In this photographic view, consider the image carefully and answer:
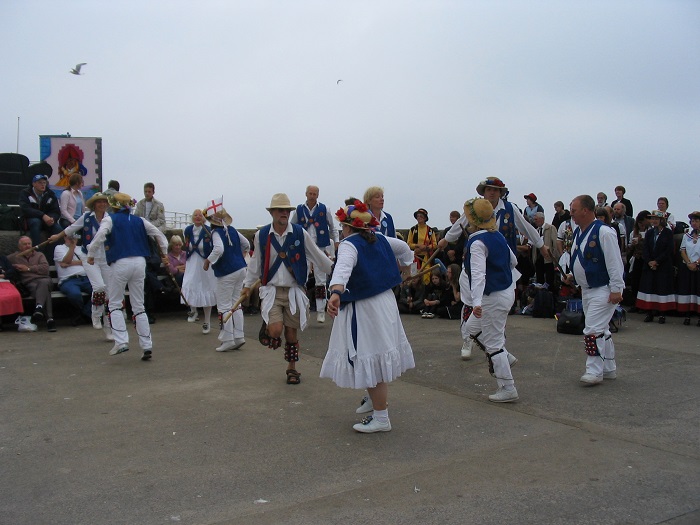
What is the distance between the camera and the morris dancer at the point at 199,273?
11.0m

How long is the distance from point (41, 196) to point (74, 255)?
1282mm

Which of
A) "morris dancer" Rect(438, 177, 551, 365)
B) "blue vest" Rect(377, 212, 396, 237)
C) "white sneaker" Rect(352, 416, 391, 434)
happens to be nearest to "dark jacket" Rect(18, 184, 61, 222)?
"blue vest" Rect(377, 212, 396, 237)

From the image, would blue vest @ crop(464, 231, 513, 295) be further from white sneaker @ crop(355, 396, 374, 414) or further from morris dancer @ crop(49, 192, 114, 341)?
morris dancer @ crop(49, 192, 114, 341)

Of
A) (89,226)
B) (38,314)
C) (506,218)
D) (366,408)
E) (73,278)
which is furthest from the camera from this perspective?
(73,278)

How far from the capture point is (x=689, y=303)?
10961 mm

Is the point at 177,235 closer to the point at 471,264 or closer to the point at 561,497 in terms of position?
the point at 471,264

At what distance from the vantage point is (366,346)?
17.4 feet

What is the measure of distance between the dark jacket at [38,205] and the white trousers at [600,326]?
31.7 feet

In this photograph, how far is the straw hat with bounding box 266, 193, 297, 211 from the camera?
7.24 metres

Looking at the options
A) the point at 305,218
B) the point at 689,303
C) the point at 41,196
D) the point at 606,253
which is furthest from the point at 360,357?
the point at 41,196

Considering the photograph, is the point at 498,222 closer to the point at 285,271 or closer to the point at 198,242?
the point at 285,271

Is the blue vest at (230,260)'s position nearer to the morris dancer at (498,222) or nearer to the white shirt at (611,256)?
the morris dancer at (498,222)

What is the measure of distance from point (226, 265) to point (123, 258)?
62.9 inches

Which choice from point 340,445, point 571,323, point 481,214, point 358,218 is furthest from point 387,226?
point 340,445
